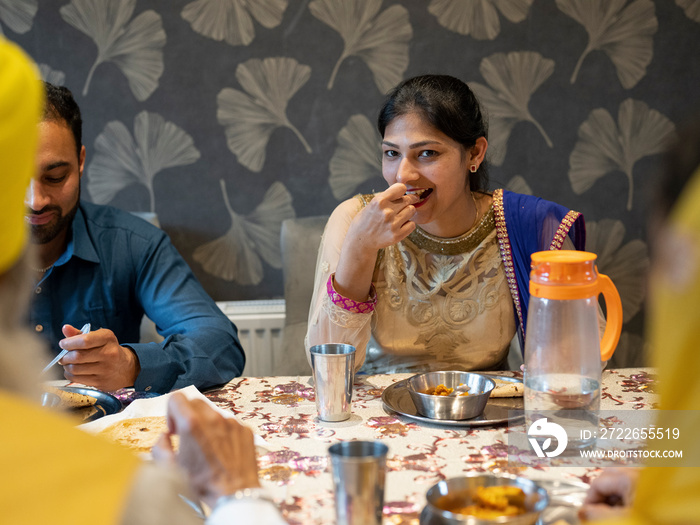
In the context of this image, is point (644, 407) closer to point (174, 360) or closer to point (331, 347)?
point (331, 347)

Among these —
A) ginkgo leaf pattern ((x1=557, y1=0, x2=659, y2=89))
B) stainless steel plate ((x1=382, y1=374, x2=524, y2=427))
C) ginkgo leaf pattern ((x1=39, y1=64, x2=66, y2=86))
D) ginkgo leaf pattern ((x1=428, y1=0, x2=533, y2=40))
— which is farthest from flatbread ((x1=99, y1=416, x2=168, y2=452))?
ginkgo leaf pattern ((x1=557, y1=0, x2=659, y2=89))

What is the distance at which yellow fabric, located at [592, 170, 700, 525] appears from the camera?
0.47 metres

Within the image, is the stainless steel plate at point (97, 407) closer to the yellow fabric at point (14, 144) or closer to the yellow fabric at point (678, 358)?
the yellow fabric at point (14, 144)

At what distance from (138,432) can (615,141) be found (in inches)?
95.4

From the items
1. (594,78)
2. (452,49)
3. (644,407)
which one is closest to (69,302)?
(644,407)

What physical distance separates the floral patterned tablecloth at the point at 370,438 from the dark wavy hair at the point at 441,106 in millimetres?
732

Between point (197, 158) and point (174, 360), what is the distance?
4.75 ft

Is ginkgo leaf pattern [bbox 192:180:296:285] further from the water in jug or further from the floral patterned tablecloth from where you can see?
the water in jug

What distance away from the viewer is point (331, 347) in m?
1.36

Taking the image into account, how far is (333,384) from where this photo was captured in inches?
50.3

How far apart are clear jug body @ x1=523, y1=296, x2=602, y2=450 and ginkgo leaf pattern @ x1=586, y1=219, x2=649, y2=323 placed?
1.88 m

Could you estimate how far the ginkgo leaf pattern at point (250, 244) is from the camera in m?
2.84

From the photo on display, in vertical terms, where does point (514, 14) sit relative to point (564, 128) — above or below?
above

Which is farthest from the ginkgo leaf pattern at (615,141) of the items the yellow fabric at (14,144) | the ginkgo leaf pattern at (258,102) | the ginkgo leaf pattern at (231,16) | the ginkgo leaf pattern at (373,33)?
the yellow fabric at (14,144)
